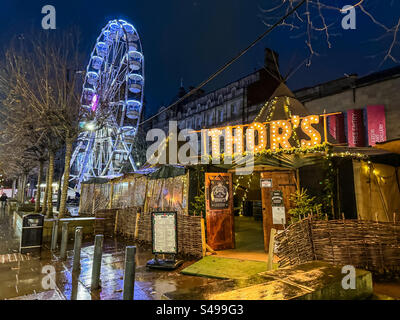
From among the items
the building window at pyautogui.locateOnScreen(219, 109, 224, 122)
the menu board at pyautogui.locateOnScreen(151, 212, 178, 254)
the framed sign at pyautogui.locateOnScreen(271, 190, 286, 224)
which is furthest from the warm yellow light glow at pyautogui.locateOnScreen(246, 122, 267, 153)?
the building window at pyautogui.locateOnScreen(219, 109, 224, 122)

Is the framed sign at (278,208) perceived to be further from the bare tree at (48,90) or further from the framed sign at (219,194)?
the bare tree at (48,90)

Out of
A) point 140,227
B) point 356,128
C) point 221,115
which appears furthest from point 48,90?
point 221,115

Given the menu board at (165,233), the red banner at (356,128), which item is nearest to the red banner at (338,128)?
the red banner at (356,128)

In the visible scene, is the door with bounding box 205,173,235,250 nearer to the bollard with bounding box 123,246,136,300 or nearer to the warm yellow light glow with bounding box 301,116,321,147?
the warm yellow light glow with bounding box 301,116,321,147

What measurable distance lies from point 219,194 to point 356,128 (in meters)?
11.2

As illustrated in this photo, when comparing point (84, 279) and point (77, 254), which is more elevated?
point (77, 254)

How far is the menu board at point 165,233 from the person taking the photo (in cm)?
682

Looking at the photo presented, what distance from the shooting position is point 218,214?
348 inches

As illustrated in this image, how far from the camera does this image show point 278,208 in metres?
8.27

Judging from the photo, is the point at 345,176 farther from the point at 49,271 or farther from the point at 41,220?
the point at 41,220

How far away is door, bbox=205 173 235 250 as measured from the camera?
8594 millimetres

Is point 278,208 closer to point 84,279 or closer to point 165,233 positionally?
point 165,233

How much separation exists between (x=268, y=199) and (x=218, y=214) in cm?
180

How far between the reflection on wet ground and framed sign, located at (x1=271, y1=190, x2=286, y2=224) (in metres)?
3.22
